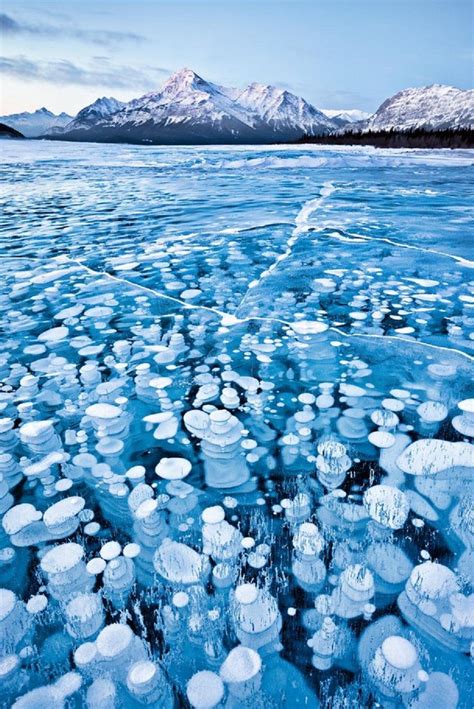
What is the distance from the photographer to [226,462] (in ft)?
7.24

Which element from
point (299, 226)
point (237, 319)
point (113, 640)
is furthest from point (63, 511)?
point (299, 226)

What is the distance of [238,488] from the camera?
2.04 metres

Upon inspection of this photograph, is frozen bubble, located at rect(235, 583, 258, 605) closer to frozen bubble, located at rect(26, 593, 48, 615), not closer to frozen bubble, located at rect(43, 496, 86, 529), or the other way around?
frozen bubble, located at rect(26, 593, 48, 615)

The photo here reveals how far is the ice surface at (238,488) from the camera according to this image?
1.35m

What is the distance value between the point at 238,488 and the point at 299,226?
243 inches

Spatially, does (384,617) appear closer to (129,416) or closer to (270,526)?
(270,526)

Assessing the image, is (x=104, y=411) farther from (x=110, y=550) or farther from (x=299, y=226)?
(x=299, y=226)

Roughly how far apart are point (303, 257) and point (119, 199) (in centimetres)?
636

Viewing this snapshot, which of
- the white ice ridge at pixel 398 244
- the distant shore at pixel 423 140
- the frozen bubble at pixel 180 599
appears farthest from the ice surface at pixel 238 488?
the distant shore at pixel 423 140

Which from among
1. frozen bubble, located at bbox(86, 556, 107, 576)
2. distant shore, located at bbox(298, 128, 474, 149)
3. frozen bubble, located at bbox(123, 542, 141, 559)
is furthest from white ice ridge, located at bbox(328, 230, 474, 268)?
distant shore, located at bbox(298, 128, 474, 149)

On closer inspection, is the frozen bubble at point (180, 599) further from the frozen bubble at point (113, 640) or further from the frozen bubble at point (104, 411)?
the frozen bubble at point (104, 411)

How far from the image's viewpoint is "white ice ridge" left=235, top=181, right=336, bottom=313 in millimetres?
4836

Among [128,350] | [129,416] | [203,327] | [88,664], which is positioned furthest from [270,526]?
[203,327]

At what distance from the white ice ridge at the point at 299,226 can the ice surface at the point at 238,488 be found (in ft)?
0.29
